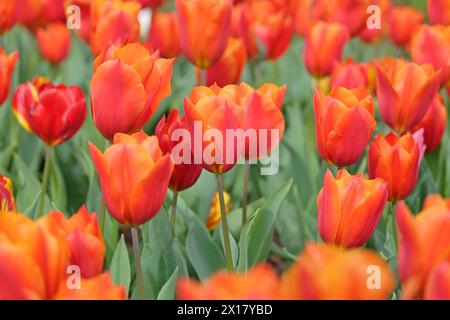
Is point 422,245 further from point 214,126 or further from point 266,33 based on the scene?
point 266,33

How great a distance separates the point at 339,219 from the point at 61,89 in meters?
0.73

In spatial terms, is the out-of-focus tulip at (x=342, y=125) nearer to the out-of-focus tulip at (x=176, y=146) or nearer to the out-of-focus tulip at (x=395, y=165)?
the out-of-focus tulip at (x=395, y=165)

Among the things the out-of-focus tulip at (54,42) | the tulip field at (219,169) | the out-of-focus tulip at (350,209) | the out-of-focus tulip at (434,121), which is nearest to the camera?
the tulip field at (219,169)

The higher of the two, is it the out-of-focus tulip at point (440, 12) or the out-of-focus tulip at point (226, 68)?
the out-of-focus tulip at point (440, 12)

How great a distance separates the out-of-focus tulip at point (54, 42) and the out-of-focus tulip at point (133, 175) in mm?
1478

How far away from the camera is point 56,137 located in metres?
1.77

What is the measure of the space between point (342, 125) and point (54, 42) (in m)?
1.41

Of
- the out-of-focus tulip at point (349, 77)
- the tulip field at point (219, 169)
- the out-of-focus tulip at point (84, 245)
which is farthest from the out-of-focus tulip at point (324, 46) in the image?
the out-of-focus tulip at point (84, 245)

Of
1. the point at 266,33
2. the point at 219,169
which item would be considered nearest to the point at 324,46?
the point at 266,33

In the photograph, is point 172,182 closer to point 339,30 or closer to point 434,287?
point 434,287

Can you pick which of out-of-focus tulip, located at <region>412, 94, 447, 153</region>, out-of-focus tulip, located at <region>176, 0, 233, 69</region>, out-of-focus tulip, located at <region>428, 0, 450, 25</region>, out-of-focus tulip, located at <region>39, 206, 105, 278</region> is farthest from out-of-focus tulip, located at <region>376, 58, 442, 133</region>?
out-of-focus tulip, located at <region>39, 206, 105, 278</region>

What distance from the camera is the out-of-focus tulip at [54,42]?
266 centimetres

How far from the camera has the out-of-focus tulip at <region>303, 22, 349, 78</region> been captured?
234 cm
